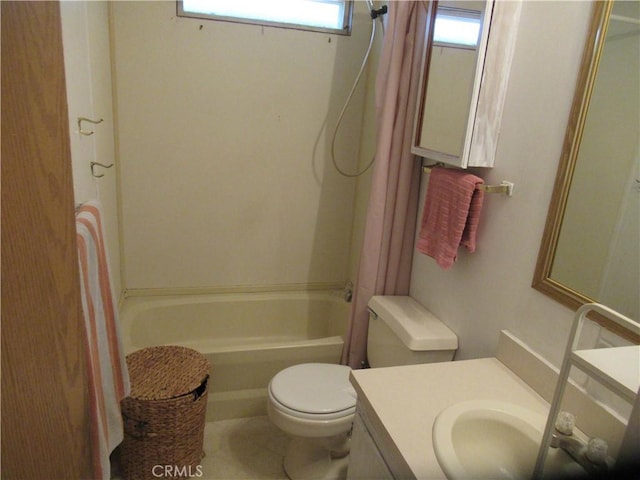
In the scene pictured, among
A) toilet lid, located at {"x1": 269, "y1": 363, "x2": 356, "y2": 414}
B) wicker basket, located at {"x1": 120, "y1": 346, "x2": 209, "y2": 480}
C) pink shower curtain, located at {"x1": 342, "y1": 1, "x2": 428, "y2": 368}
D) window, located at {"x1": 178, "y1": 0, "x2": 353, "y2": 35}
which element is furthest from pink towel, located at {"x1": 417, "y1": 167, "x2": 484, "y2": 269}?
window, located at {"x1": 178, "y1": 0, "x2": 353, "y2": 35}

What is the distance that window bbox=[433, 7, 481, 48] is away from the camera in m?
1.34

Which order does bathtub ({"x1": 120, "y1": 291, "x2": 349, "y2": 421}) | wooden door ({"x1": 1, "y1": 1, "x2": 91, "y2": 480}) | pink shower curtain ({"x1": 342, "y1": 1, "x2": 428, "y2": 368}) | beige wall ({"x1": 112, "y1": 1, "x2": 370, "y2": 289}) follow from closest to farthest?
wooden door ({"x1": 1, "y1": 1, "x2": 91, "y2": 480}) < pink shower curtain ({"x1": 342, "y1": 1, "x2": 428, "y2": 368}) < bathtub ({"x1": 120, "y1": 291, "x2": 349, "y2": 421}) < beige wall ({"x1": 112, "y1": 1, "x2": 370, "y2": 289})

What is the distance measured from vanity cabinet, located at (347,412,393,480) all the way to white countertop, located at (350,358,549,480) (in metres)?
0.04

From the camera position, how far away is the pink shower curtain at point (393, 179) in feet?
5.68

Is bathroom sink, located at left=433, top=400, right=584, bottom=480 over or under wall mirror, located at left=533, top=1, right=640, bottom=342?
under

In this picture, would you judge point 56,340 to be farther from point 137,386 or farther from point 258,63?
point 258,63

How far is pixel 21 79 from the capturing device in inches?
27.0

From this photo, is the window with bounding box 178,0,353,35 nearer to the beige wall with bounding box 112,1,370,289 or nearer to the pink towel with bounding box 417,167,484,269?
the beige wall with bounding box 112,1,370,289

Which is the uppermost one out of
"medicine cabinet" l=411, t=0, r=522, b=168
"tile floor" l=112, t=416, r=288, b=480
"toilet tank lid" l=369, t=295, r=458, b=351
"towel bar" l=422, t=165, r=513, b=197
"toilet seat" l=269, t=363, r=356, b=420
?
"medicine cabinet" l=411, t=0, r=522, b=168

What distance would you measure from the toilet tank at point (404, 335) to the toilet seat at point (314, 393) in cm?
19

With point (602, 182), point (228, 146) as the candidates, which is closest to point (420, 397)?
point (602, 182)

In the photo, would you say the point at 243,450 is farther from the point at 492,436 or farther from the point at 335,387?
the point at 492,436

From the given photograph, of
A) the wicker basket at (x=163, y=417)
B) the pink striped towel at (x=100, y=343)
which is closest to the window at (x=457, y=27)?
the pink striped towel at (x=100, y=343)

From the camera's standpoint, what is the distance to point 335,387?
1.75 metres
